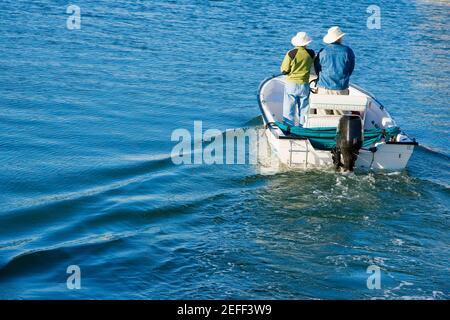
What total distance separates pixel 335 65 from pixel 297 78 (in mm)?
649

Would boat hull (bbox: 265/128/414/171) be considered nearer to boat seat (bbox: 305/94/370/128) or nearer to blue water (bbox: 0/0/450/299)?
blue water (bbox: 0/0/450/299)

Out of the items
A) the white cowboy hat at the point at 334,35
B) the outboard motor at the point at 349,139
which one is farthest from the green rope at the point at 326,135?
the white cowboy hat at the point at 334,35

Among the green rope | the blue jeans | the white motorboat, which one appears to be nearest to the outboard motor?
the white motorboat

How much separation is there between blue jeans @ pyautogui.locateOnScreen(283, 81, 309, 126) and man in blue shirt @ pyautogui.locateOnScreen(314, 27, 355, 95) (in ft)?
0.90

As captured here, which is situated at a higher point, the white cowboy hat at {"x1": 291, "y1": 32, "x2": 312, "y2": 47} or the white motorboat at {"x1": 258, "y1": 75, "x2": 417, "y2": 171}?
the white cowboy hat at {"x1": 291, "y1": 32, "x2": 312, "y2": 47}

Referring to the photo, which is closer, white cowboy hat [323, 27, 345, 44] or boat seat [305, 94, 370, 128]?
boat seat [305, 94, 370, 128]

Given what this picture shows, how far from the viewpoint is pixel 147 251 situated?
970cm

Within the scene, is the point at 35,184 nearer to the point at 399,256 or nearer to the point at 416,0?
the point at 399,256

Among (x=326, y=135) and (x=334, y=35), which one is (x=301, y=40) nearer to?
(x=334, y=35)

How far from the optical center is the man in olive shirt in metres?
12.8

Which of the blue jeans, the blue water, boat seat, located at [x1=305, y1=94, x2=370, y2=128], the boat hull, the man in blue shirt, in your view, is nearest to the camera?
the blue water

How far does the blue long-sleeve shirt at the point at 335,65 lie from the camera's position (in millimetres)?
12609

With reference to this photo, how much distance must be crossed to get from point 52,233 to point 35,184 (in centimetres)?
208
